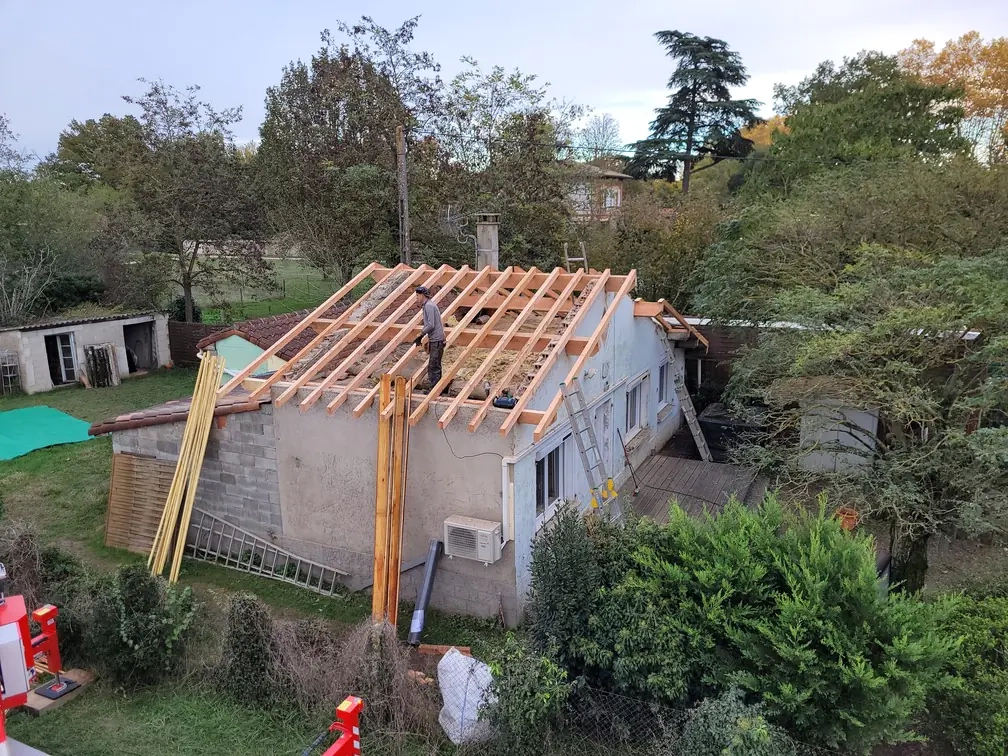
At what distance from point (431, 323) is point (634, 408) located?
597 cm

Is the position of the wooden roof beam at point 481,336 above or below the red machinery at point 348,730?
above

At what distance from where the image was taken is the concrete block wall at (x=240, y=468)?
33.6ft

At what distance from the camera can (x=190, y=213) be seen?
2455 cm

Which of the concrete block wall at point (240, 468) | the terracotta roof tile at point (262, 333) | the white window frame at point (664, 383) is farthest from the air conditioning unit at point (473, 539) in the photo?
the terracotta roof tile at point (262, 333)

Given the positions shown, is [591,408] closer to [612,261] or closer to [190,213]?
[612,261]

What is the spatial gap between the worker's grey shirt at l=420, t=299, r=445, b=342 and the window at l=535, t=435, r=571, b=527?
233 cm

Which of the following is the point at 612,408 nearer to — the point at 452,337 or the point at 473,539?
the point at 452,337

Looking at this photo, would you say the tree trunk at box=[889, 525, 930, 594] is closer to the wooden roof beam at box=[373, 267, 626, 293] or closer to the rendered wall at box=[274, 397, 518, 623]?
the rendered wall at box=[274, 397, 518, 623]

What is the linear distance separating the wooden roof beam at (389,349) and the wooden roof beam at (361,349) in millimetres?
203

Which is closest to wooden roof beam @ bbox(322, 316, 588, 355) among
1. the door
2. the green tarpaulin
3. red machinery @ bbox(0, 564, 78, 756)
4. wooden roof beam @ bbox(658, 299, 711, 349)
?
wooden roof beam @ bbox(658, 299, 711, 349)

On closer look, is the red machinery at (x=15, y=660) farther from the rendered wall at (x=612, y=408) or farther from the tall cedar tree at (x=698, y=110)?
the tall cedar tree at (x=698, y=110)

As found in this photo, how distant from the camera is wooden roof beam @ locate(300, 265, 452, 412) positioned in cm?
950

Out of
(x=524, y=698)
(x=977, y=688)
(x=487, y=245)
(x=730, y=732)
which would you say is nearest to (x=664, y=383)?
(x=487, y=245)

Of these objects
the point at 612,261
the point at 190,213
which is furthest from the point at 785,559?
the point at 190,213
